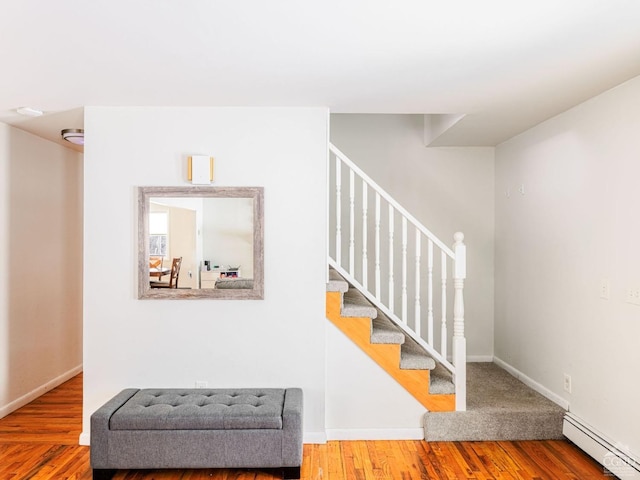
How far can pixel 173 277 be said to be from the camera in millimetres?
3492

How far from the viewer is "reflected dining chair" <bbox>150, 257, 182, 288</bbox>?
137 inches

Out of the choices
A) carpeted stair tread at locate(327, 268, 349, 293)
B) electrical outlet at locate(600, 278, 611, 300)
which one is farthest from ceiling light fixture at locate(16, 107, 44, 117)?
electrical outlet at locate(600, 278, 611, 300)

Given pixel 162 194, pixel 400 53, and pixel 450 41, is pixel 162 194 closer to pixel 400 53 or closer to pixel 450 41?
pixel 400 53

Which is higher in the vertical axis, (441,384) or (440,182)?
(440,182)

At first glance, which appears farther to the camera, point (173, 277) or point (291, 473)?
point (173, 277)

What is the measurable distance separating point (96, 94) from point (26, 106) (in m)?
0.66

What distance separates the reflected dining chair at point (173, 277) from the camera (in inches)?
137

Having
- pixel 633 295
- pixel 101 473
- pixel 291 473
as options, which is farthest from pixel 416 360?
pixel 101 473

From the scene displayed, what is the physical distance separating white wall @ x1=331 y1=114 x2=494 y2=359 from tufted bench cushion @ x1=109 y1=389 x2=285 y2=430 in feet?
8.53

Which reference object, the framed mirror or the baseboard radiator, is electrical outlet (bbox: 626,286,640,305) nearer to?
the baseboard radiator

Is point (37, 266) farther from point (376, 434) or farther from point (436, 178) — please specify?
point (436, 178)

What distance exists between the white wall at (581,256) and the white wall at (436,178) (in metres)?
0.35

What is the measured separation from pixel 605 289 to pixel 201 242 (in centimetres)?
276

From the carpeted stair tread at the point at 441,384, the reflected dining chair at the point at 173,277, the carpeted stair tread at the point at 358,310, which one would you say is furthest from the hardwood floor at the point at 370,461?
the reflected dining chair at the point at 173,277
